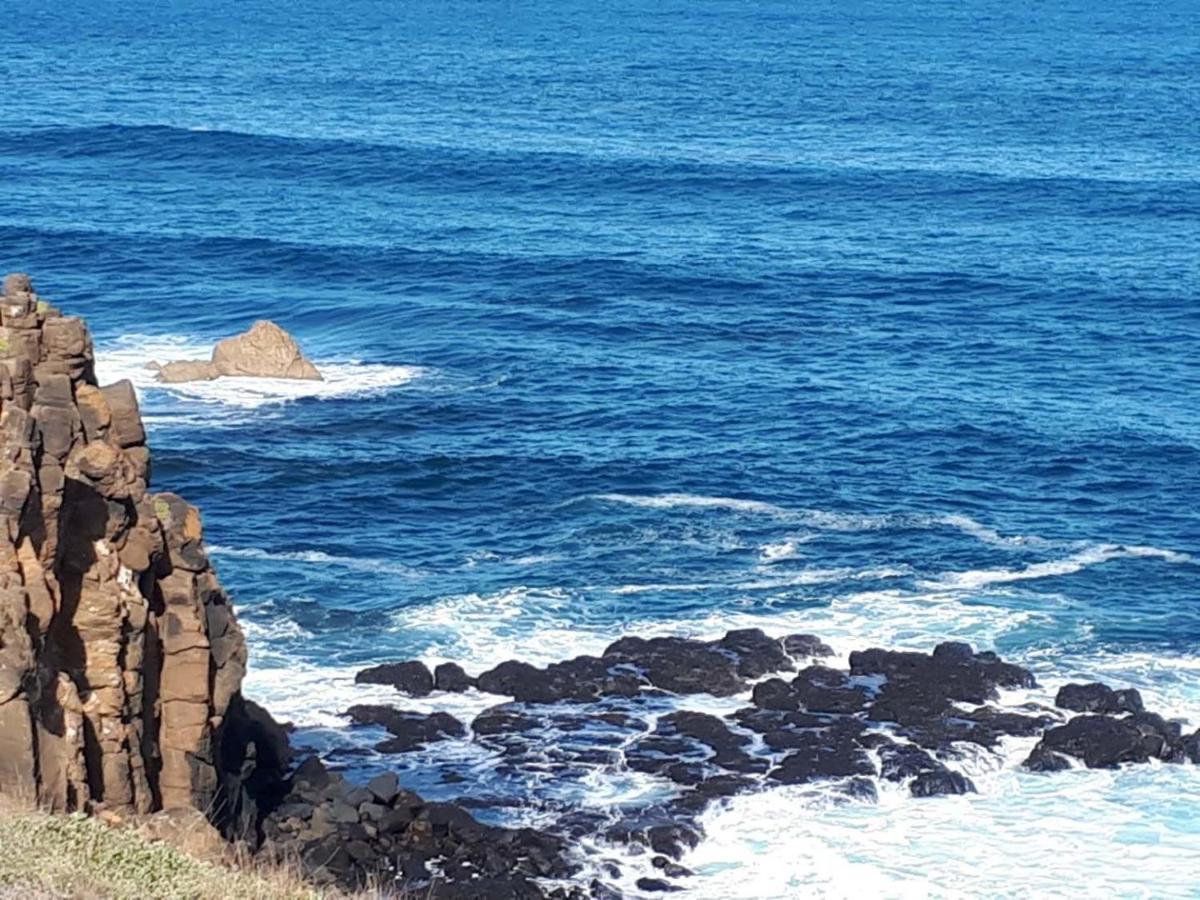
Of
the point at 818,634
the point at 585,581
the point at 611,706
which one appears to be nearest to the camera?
the point at 611,706

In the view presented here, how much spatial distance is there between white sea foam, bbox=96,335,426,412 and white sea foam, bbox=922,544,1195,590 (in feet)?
97.0

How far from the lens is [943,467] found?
78.8 meters

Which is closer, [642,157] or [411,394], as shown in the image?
[411,394]

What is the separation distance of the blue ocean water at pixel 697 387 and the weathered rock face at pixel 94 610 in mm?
9452

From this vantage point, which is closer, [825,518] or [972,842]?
[972,842]

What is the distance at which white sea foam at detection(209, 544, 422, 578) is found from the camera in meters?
68.2

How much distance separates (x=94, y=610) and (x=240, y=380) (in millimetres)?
48450

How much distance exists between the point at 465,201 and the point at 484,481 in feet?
179

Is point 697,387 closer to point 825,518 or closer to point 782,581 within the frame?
point 825,518

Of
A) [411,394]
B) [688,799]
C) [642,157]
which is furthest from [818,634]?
[642,157]

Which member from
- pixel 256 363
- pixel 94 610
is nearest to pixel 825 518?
pixel 256 363

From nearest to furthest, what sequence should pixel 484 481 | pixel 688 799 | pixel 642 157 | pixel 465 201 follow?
pixel 688 799 → pixel 484 481 → pixel 465 201 → pixel 642 157

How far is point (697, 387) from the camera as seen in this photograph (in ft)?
293

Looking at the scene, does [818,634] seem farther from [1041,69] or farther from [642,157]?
[1041,69]
